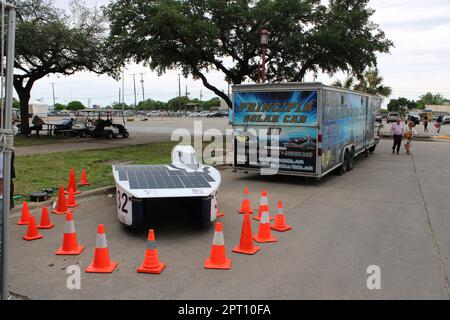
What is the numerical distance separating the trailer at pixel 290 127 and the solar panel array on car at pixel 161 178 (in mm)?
4239

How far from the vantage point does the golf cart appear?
2659cm

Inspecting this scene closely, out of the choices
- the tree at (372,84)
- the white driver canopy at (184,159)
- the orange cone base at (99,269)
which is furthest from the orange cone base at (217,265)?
the tree at (372,84)

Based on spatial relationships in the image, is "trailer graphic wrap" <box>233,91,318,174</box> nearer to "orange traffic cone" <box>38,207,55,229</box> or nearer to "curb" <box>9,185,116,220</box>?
"curb" <box>9,185,116,220</box>

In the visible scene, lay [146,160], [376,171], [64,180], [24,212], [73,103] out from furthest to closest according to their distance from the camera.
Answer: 1. [73,103]
2. [146,160]
3. [376,171]
4. [64,180]
5. [24,212]

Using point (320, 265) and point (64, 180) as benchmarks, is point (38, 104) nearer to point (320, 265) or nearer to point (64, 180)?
point (64, 180)

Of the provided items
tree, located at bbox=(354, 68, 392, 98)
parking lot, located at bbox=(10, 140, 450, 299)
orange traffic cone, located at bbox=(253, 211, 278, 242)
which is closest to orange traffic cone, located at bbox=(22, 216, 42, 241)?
parking lot, located at bbox=(10, 140, 450, 299)

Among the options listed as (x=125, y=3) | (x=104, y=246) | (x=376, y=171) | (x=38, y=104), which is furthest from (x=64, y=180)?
(x=38, y=104)

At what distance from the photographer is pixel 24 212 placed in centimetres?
712

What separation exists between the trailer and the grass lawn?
404cm

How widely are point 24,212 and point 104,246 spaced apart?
2.87m

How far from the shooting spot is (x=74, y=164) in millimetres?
14383

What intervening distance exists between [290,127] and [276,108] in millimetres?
677

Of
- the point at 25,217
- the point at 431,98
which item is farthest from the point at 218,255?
the point at 431,98

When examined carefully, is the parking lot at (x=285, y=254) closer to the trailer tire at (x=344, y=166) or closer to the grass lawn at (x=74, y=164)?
the grass lawn at (x=74, y=164)
